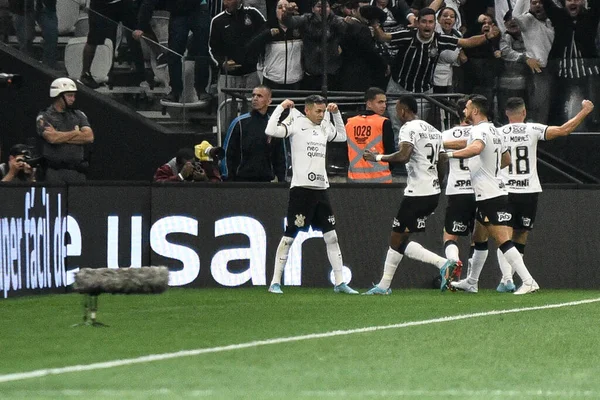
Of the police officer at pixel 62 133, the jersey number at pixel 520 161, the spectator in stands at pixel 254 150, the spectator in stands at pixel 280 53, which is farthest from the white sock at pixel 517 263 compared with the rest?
the spectator in stands at pixel 280 53

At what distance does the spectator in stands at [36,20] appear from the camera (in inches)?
745

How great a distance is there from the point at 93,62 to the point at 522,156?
6201 mm

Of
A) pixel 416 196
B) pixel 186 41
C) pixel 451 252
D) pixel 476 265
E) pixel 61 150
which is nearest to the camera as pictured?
pixel 416 196

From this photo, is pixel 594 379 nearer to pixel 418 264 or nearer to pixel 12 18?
pixel 418 264

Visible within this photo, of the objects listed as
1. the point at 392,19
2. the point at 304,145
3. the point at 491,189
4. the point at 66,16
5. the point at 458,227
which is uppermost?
the point at 392,19

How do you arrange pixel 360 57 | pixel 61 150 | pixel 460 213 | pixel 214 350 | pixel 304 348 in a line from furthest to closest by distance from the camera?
pixel 360 57
pixel 61 150
pixel 460 213
pixel 304 348
pixel 214 350

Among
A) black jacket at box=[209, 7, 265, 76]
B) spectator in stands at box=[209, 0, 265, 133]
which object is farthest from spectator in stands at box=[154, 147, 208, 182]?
black jacket at box=[209, 7, 265, 76]

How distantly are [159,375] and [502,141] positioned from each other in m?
8.37

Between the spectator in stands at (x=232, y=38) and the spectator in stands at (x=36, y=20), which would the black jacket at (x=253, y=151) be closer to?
A: the spectator in stands at (x=232, y=38)

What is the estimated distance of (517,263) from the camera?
15.7 meters

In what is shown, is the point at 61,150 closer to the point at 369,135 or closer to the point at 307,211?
the point at 307,211

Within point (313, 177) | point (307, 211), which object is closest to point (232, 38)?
point (313, 177)

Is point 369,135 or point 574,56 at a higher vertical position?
point 574,56

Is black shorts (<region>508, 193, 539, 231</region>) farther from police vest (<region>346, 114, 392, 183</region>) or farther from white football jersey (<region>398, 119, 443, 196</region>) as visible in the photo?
police vest (<region>346, 114, 392, 183</region>)
